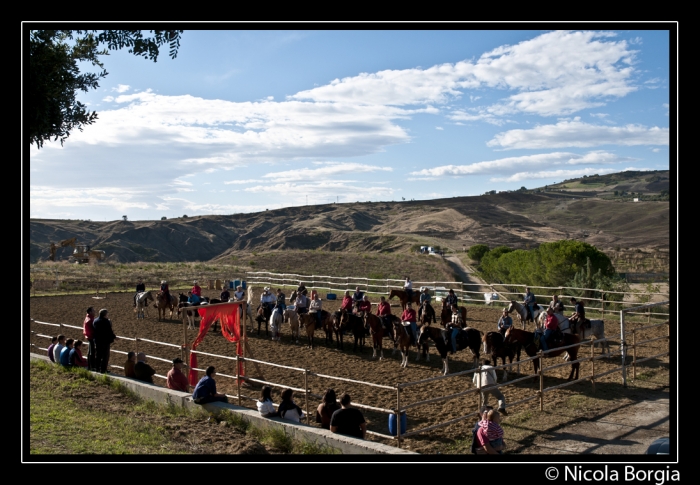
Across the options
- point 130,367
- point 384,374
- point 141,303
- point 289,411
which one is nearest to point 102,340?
point 130,367

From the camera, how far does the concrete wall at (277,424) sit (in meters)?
7.33

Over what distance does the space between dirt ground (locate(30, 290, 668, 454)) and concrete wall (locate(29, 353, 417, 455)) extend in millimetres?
683

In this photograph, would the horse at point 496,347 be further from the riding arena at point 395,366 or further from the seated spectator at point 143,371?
the seated spectator at point 143,371

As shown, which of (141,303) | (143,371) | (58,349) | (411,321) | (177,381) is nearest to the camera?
(177,381)

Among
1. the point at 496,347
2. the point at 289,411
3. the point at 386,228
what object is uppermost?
the point at 386,228

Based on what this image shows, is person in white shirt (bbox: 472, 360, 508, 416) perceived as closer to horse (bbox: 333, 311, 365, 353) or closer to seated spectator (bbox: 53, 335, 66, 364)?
horse (bbox: 333, 311, 365, 353)

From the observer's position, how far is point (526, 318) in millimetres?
18281

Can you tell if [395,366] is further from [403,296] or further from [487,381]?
[403,296]

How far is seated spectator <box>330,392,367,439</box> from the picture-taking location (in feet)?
25.7

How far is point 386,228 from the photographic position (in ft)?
341

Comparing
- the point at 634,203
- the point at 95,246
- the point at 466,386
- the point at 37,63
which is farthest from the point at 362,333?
the point at 634,203

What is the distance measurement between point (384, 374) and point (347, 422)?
18.9 ft
